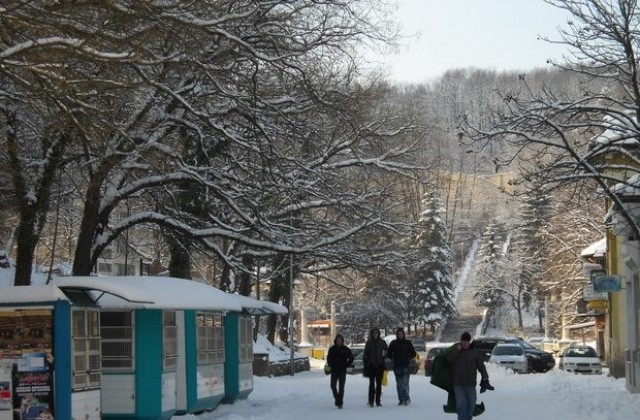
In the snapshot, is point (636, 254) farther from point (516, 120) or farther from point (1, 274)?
point (1, 274)

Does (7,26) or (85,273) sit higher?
(7,26)

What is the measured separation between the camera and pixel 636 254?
93.9 feet

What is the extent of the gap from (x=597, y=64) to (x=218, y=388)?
10.0 meters

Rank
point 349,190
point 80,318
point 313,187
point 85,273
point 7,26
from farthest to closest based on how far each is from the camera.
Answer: point 349,190, point 313,187, point 85,273, point 80,318, point 7,26

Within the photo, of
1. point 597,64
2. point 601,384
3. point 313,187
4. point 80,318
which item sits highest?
point 597,64

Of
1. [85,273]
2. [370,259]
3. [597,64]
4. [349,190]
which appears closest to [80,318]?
[85,273]

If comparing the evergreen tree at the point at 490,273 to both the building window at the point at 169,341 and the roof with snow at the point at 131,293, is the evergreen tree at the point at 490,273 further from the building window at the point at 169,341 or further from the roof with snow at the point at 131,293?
the building window at the point at 169,341

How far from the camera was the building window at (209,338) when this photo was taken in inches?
827

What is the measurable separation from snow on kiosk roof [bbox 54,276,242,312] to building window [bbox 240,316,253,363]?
130 cm

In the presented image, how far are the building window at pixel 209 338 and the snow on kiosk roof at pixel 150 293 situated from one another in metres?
0.38

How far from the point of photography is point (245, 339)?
2456 cm

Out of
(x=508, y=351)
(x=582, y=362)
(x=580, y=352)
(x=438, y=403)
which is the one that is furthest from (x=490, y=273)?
(x=438, y=403)

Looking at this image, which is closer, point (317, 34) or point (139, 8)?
point (139, 8)

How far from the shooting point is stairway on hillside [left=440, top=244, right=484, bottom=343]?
10088 cm
